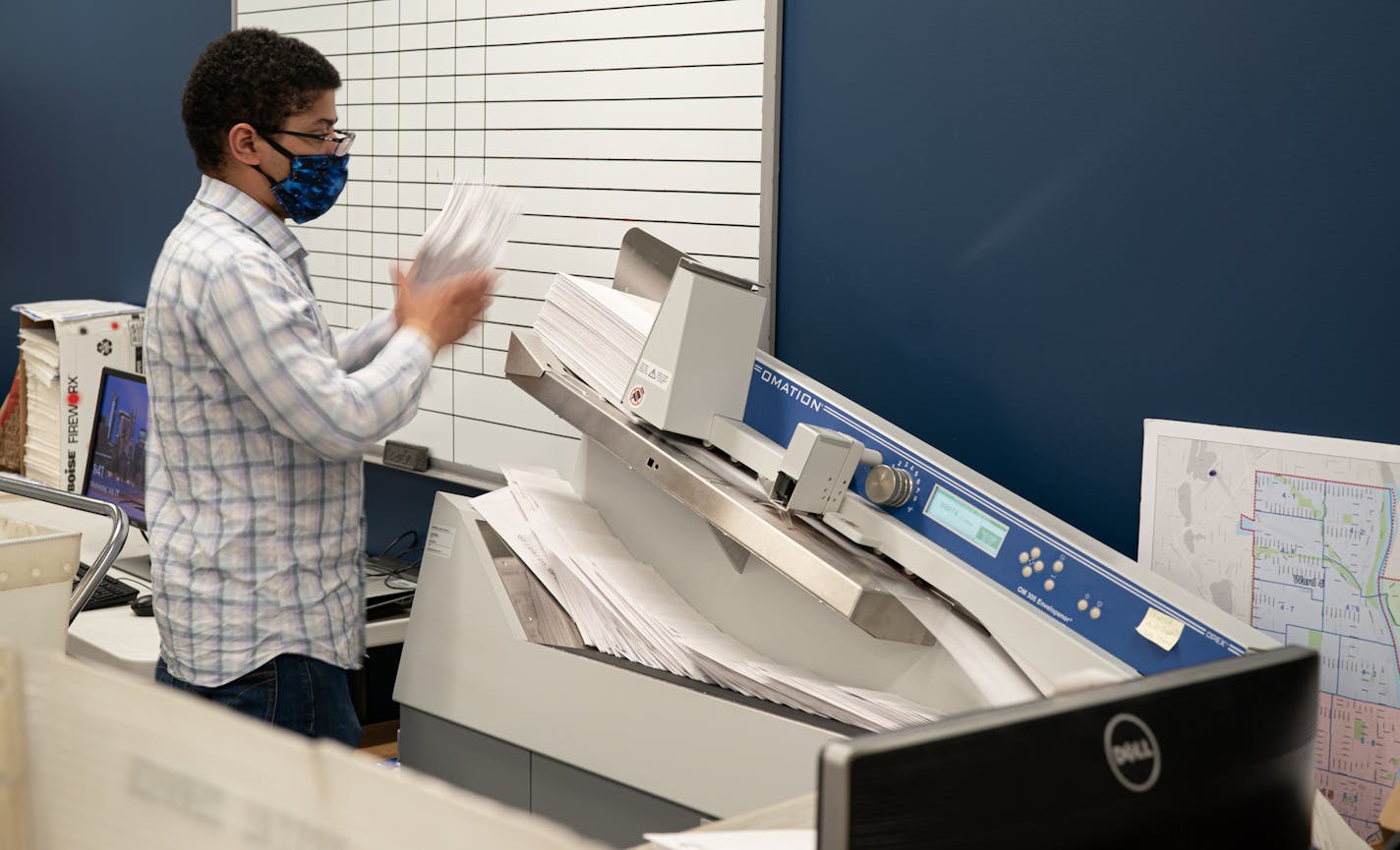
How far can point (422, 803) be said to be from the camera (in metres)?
0.52

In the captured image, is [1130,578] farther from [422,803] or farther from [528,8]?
[528,8]

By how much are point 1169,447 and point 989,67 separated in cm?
62

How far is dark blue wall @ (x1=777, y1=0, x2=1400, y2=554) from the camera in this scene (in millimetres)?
1611

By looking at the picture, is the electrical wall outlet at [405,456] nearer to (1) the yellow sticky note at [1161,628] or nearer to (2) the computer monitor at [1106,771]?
(1) the yellow sticky note at [1161,628]

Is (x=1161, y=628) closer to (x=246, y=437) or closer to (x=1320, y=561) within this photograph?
(x=1320, y=561)

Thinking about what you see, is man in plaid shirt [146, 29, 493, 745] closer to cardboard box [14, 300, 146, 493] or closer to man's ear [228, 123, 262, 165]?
man's ear [228, 123, 262, 165]

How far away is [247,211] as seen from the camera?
1.78 meters

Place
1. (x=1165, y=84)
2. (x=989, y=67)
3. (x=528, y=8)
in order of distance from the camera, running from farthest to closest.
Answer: (x=528, y=8) → (x=989, y=67) → (x=1165, y=84)

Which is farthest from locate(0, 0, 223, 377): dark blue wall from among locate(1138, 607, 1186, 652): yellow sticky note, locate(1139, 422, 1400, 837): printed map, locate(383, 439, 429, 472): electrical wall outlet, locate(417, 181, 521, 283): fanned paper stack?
locate(1138, 607, 1186, 652): yellow sticky note

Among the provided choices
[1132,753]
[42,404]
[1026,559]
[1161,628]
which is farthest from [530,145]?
[1132,753]

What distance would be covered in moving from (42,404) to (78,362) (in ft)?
0.68

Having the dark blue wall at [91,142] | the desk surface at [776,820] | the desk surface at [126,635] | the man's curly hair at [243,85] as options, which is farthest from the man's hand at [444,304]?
the dark blue wall at [91,142]

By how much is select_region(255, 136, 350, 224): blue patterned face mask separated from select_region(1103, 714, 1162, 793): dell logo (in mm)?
1444

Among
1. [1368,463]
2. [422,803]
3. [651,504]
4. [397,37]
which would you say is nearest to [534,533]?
[651,504]
